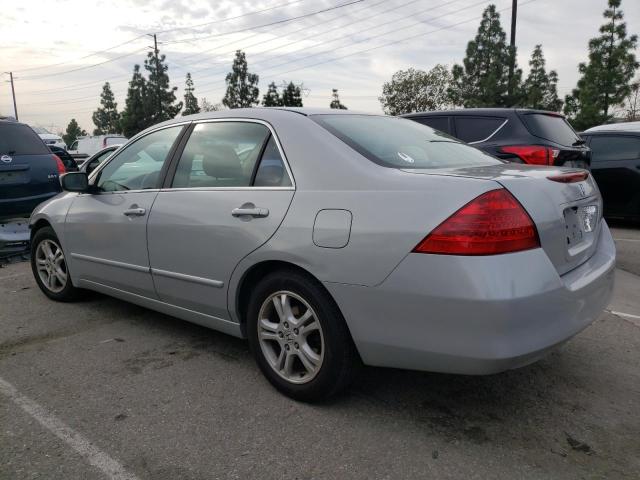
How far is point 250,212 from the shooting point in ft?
9.57

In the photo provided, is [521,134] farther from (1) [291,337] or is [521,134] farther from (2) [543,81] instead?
(2) [543,81]

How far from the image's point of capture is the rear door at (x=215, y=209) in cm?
293

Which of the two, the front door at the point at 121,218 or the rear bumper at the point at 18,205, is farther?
the rear bumper at the point at 18,205

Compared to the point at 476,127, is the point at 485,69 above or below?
above

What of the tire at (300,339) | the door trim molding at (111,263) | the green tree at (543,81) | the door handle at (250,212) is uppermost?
the green tree at (543,81)

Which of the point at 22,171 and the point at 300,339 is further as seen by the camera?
the point at 22,171

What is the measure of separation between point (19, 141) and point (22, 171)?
464 mm

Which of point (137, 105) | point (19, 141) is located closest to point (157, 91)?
point (137, 105)

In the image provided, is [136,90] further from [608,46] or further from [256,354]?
[256,354]

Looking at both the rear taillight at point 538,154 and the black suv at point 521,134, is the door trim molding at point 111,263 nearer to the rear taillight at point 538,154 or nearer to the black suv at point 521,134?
the black suv at point 521,134

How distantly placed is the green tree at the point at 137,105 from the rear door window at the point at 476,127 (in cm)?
5272

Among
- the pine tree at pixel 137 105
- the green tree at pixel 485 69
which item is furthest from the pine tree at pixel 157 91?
the green tree at pixel 485 69

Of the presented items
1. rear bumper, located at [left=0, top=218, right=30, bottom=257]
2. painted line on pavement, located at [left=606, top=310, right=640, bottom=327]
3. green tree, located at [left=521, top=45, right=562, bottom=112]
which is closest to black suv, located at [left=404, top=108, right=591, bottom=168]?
painted line on pavement, located at [left=606, top=310, right=640, bottom=327]

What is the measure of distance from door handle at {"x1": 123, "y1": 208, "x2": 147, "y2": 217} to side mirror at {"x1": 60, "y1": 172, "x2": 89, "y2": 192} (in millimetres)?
597
